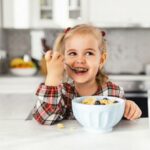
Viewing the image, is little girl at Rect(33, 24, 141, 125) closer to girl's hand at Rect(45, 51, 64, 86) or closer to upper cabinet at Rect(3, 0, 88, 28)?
girl's hand at Rect(45, 51, 64, 86)

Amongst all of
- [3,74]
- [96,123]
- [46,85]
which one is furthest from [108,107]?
[3,74]

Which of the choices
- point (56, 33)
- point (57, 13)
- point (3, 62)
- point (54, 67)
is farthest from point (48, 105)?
point (56, 33)

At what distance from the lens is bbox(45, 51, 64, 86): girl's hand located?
113 centimetres

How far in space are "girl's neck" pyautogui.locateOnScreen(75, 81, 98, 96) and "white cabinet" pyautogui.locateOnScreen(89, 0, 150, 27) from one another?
1913 mm

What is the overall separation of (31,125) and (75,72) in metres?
0.25

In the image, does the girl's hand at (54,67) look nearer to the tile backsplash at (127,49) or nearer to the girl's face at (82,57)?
the girl's face at (82,57)

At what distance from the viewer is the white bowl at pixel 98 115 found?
1.03 metres

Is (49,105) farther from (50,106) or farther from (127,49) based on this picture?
(127,49)

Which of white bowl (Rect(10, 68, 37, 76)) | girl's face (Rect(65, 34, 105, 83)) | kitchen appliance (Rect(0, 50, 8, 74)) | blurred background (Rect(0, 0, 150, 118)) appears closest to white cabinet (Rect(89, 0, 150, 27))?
blurred background (Rect(0, 0, 150, 118))

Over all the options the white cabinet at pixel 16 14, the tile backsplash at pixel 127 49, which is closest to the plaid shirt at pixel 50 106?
the white cabinet at pixel 16 14

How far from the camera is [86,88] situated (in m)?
1.40

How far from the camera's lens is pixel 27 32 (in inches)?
147

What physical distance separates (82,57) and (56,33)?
2476 mm

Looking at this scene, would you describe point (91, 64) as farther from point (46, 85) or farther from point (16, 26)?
point (16, 26)
